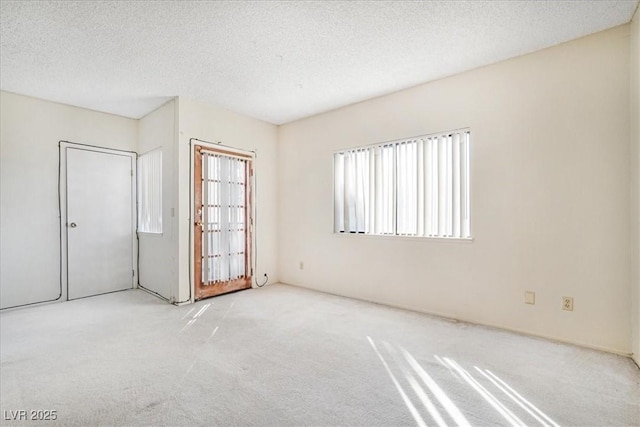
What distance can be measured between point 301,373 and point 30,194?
419cm

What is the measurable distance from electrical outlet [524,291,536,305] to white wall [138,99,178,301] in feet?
12.8

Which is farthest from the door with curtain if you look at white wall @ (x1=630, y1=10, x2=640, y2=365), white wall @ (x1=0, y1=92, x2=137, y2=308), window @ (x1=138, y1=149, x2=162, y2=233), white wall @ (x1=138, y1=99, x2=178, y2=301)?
white wall @ (x1=630, y1=10, x2=640, y2=365)

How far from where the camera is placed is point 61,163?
4262 millimetres

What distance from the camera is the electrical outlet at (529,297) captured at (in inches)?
114

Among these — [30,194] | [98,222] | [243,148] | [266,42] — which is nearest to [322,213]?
[243,148]

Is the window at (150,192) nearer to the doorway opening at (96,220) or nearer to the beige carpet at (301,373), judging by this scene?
the doorway opening at (96,220)

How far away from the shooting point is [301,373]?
225cm

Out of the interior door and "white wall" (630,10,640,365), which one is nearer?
"white wall" (630,10,640,365)

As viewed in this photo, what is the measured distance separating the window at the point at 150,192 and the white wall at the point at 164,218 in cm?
12

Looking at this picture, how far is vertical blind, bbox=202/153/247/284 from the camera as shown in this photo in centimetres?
432

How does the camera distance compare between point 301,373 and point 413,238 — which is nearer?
point 301,373

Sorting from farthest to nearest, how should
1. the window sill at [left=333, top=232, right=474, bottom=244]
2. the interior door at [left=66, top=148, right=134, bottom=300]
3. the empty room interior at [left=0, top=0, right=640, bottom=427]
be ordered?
1. the interior door at [left=66, top=148, right=134, bottom=300]
2. the window sill at [left=333, top=232, right=474, bottom=244]
3. the empty room interior at [left=0, top=0, right=640, bottom=427]

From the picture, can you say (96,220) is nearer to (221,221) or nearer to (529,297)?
(221,221)

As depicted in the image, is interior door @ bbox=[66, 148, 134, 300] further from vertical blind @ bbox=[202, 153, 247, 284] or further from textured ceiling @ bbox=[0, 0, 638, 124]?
vertical blind @ bbox=[202, 153, 247, 284]
